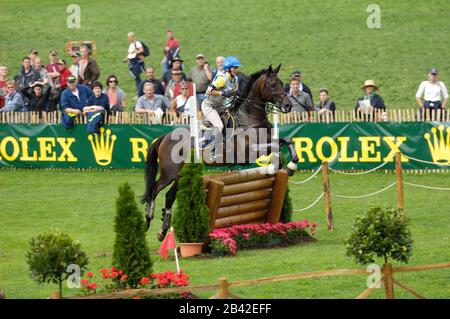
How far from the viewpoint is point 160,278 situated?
47.7ft

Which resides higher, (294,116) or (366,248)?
(294,116)

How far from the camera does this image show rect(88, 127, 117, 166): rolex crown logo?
1170 inches

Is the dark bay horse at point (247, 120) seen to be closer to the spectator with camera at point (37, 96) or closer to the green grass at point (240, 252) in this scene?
the green grass at point (240, 252)

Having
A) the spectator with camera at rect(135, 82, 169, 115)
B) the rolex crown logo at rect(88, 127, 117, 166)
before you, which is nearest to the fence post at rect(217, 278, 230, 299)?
the rolex crown logo at rect(88, 127, 117, 166)

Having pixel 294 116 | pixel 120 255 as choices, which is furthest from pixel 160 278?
pixel 294 116

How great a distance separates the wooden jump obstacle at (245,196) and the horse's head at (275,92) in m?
1.29

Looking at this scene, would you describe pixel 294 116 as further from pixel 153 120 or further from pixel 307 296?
pixel 307 296

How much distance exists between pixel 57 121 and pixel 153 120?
9.50 ft

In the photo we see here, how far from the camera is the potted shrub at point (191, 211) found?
741 inches

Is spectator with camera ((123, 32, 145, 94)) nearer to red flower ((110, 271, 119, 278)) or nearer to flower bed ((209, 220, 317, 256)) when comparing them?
flower bed ((209, 220, 317, 256))

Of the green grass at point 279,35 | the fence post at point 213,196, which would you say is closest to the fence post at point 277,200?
the fence post at point 213,196

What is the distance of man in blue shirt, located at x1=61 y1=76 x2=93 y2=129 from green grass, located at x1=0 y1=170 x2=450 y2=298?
1.55 m

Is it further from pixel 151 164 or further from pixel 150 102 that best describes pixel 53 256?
pixel 150 102
